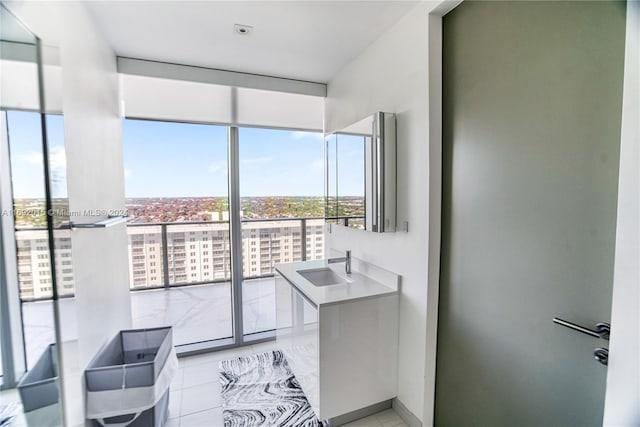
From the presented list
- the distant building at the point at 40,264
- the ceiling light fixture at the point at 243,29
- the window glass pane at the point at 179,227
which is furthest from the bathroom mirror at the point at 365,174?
the distant building at the point at 40,264

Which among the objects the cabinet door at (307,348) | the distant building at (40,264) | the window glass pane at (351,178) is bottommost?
the cabinet door at (307,348)

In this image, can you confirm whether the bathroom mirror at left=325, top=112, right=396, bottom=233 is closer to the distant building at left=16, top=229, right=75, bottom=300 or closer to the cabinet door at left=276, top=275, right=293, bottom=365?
the cabinet door at left=276, top=275, right=293, bottom=365

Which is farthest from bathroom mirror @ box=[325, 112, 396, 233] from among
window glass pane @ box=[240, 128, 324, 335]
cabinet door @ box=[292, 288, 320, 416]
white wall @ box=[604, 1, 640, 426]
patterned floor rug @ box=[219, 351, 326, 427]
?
patterned floor rug @ box=[219, 351, 326, 427]

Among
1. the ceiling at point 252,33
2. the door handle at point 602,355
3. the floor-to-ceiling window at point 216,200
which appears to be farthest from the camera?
the floor-to-ceiling window at point 216,200

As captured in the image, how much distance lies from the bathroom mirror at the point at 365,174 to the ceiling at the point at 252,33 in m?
0.60

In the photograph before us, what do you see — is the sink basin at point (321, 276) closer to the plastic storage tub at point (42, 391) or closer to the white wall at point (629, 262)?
the plastic storage tub at point (42, 391)

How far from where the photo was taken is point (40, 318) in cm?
120

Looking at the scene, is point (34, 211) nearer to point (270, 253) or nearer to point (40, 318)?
point (40, 318)

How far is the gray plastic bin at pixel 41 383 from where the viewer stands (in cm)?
113

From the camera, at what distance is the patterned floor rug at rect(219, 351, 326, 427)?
199 centimetres

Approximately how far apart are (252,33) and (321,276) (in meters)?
1.91

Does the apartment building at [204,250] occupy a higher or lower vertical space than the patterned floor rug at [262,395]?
higher

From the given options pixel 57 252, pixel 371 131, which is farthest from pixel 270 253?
pixel 57 252

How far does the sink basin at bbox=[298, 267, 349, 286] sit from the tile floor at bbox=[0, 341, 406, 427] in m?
0.98
